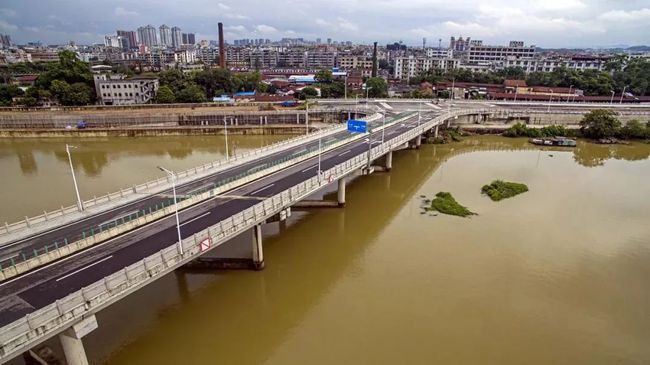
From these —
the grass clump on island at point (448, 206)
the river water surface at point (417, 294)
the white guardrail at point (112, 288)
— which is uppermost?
the white guardrail at point (112, 288)

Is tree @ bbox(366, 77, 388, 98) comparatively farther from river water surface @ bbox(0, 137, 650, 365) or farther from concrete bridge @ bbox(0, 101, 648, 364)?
river water surface @ bbox(0, 137, 650, 365)

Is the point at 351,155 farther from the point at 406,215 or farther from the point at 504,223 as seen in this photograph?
the point at 504,223

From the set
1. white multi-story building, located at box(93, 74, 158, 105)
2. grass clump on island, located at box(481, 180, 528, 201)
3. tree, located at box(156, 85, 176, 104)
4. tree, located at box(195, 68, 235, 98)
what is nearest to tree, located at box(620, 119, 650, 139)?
grass clump on island, located at box(481, 180, 528, 201)

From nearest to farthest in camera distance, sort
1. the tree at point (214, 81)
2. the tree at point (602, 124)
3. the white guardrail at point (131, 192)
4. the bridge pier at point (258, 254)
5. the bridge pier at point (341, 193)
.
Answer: the white guardrail at point (131, 192)
the bridge pier at point (258, 254)
the bridge pier at point (341, 193)
the tree at point (602, 124)
the tree at point (214, 81)

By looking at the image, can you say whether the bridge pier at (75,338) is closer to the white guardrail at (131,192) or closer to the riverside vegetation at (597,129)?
the white guardrail at (131,192)

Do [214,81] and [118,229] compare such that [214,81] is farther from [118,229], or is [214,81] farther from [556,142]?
[118,229]

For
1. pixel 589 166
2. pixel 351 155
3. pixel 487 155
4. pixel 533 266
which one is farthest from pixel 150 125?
pixel 589 166

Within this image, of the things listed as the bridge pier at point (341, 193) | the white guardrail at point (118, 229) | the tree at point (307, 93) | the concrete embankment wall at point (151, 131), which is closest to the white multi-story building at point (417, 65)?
the tree at point (307, 93)
